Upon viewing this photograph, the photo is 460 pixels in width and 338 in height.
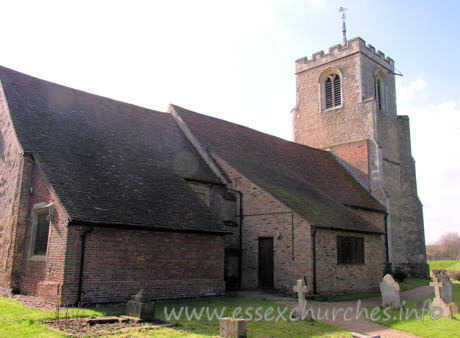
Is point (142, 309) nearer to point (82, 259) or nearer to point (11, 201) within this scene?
point (82, 259)

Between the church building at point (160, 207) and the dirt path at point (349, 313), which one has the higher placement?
the church building at point (160, 207)

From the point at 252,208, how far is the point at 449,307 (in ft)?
26.5

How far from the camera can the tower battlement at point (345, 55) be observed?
29516 millimetres

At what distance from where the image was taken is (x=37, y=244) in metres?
12.7

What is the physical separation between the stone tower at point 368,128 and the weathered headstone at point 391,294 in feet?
44.5

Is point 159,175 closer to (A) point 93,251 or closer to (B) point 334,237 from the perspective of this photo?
(A) point 93,251

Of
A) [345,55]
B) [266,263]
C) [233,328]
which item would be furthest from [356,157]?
[233,328]

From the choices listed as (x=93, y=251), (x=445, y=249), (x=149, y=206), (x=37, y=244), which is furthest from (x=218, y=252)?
(x=445, y=249)

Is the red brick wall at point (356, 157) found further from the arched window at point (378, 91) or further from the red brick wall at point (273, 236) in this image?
the red brick wall at point (273, 236)

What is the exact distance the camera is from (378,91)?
101 feet

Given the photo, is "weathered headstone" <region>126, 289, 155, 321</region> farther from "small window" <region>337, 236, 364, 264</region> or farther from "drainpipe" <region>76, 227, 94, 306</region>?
"small window" <region>337, 236, 364, 264</region>

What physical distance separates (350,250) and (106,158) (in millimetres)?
10648

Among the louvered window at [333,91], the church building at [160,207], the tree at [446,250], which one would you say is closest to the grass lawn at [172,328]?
the church building at [160,207]

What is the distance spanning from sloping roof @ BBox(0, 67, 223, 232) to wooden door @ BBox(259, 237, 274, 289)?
2.96 meters
